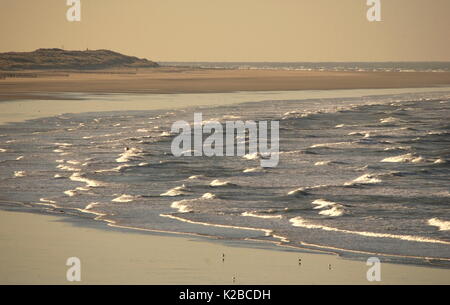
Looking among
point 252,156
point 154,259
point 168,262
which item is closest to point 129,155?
point 252,156

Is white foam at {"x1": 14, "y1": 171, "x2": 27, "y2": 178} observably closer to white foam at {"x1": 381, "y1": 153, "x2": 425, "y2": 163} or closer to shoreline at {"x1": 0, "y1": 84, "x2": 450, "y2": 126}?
white foam at {"x1": 381, "y1": 153, "x2": 425, "y2": 163}

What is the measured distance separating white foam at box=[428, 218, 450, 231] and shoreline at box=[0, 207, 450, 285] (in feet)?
13.4

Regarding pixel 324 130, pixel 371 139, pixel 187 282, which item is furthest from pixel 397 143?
pixel 187 282

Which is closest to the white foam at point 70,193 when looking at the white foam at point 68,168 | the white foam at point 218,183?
the white foam at point 218,183

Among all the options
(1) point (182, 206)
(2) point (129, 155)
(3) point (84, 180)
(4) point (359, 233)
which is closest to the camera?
(4) point (359, 233)

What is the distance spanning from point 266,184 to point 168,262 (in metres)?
11.6

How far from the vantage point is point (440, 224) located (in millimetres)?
23219

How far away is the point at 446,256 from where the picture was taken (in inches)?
782

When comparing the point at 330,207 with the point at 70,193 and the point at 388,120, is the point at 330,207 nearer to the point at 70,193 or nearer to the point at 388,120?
the point at 70,193

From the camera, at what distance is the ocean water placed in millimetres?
22609

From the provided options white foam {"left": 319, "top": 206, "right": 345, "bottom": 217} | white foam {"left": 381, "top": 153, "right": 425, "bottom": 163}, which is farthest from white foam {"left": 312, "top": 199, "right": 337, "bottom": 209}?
white foam {"left": 381, "top": 153, "right": 425, "bottom": 163}
